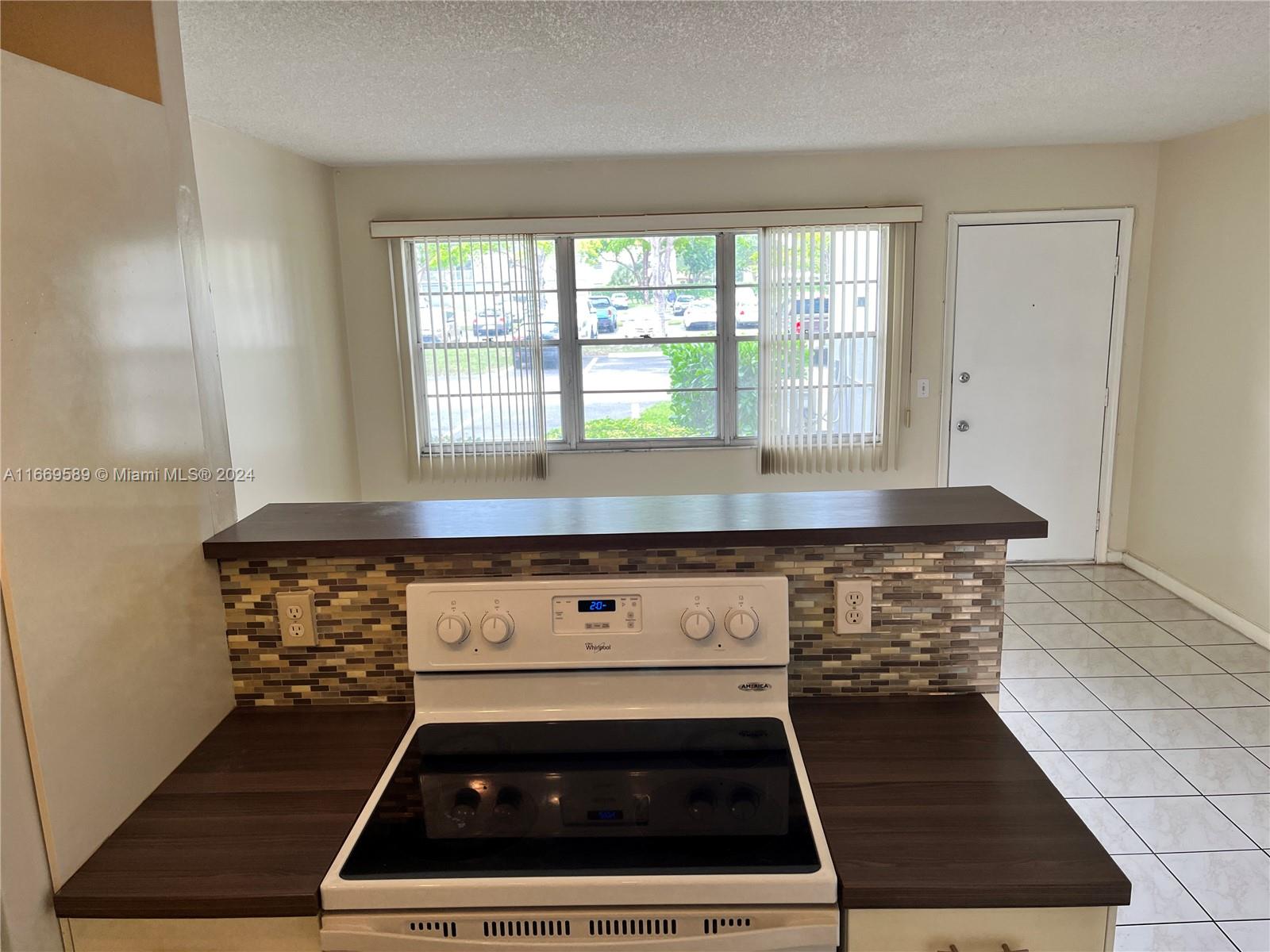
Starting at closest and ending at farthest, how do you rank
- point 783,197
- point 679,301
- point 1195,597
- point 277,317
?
1. point 277,317
2. point 1195,597
3. point 783,197
4. point 679,301

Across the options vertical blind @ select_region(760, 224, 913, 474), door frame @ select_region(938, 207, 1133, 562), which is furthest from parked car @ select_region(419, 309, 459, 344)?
door frame @ select_region(938, 207, 1133, 562)

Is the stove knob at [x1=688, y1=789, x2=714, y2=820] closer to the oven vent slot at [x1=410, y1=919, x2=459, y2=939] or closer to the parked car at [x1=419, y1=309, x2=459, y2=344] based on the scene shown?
the oven vent slot at [x1=410, y1=919, x2=459, y2=939]

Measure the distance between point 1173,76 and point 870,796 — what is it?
Answer: 298cm

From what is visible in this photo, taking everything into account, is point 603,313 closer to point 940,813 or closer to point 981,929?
point 940,813

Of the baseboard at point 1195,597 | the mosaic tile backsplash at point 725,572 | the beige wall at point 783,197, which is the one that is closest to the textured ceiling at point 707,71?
the beige wall at point 783,197

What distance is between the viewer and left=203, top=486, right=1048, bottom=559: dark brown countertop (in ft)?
4.91

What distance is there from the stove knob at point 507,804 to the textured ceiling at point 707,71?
1.88m

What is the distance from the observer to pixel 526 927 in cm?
112

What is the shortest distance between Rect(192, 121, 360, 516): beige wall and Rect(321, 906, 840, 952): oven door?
2592 millimetres

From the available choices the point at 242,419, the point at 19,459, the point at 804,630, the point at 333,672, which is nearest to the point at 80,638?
the point at 19,459

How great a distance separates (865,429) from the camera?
486cm

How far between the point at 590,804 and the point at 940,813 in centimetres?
52

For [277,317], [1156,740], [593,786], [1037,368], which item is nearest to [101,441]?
[593,786]

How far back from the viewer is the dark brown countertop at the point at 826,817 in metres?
1.10
